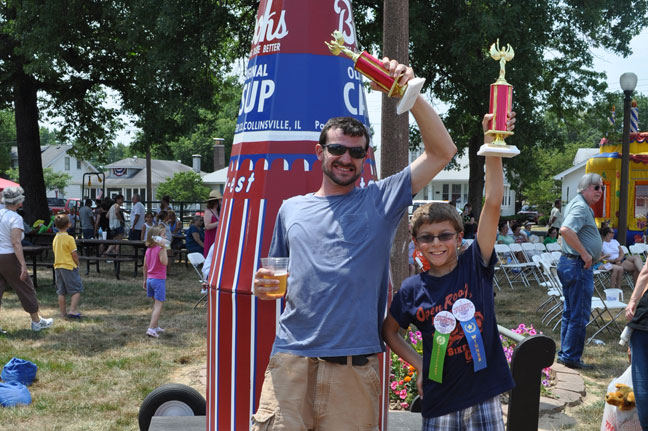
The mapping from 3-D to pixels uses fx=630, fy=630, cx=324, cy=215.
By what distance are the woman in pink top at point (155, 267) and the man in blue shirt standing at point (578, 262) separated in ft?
15.5

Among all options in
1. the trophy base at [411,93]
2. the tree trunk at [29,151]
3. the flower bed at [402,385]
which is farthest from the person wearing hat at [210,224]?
the tree trunk at [29,151]

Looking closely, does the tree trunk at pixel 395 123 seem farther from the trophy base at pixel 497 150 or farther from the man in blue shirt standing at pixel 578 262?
the trophy base at pixel 497 150

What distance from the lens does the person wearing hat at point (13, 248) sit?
7891 mm

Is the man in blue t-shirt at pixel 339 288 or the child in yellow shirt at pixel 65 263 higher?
the man in blue t-shirt at pixel 339 288

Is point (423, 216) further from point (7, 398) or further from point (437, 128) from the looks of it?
point (7, 398)

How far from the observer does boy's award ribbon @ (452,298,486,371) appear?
2457mm

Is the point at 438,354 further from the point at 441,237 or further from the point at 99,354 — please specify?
the point at 99,354

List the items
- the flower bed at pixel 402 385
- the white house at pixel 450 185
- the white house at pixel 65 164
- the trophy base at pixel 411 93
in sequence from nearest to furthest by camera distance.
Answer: the trophy base at pixel 411 93
the flower bed at pixel 402 385
the white house at pixel 450 185
the white house at pixel 65 164

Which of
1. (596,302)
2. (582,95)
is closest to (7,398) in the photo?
(596,302)

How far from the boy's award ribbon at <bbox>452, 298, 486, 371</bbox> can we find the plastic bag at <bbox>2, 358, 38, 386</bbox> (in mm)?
5157

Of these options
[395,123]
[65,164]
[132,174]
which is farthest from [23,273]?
[65,164]

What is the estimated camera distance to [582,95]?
637 inches

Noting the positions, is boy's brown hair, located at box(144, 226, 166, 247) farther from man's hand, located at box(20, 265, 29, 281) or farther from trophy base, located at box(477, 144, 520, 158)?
trophy base, located at box(477, 144, 520, 158)

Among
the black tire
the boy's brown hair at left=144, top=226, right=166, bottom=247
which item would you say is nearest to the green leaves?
the boy's brown hair at left=144, top=226, right=166, bottom=247
